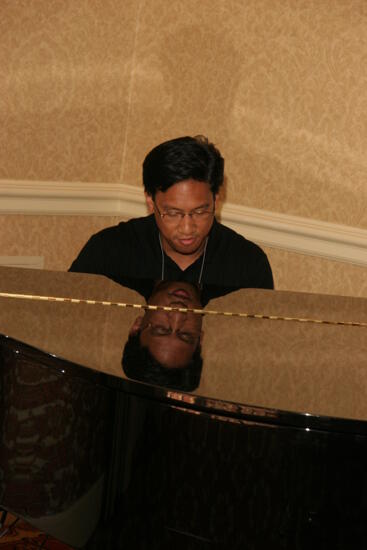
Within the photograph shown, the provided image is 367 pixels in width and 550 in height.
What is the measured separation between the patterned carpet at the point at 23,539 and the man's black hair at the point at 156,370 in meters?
1.00

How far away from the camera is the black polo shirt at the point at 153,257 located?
8.76 ft

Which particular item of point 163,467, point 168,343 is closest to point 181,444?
point 163,467

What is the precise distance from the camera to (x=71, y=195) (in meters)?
3.80

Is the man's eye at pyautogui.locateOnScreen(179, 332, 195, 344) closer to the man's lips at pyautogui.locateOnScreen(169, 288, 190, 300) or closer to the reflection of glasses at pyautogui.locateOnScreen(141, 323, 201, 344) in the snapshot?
the reflection of glasses at pyautogui.locateOnScreen(141, 323, 201, 344)

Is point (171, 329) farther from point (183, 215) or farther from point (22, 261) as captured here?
point (22, 261)

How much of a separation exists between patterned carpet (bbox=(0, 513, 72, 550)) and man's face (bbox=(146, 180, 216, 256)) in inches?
34.1

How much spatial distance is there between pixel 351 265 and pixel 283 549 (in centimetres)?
210

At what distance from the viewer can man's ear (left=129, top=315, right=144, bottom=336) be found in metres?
1.77

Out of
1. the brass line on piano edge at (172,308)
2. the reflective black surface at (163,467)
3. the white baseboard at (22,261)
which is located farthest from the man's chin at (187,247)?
the white baseboard at (22,261)

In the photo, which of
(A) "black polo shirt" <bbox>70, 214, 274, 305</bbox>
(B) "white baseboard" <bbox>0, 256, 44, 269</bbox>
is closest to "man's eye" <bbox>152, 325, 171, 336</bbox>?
(A) "black polo shirt" <bbox>70, 214, 274, 305</bbox>

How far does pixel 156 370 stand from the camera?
154cm

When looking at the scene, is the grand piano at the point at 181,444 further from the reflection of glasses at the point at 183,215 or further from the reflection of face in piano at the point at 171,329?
the reflection of glasses at the point at 183,215

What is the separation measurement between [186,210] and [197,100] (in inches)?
50.3

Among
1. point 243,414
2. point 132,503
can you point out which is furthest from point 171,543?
point 243,414
